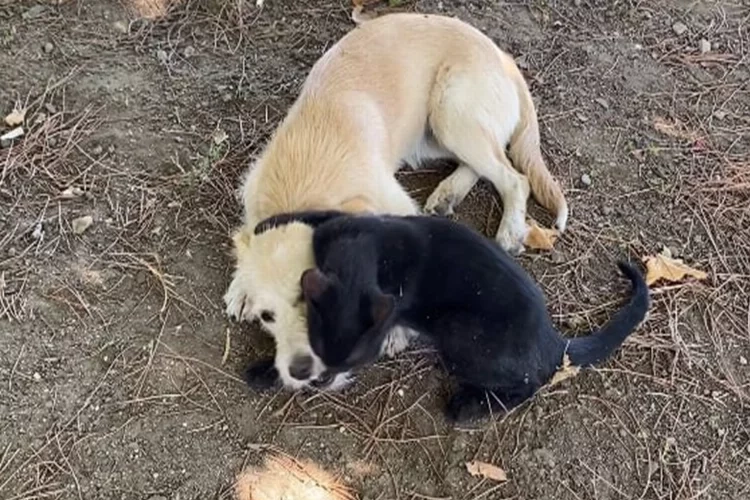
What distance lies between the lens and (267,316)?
309 cm

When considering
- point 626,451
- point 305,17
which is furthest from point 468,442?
point 305,17

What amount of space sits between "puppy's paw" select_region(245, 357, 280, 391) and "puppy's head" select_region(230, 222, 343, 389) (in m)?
0.15

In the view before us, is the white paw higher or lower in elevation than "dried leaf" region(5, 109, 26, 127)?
lower

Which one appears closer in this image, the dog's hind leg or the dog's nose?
the dog's nose

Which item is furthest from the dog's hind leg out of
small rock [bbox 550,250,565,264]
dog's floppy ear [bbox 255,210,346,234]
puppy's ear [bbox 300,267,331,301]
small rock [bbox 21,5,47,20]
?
small rock [bbox 21,5,47,20]

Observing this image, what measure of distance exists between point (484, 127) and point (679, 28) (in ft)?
4.85

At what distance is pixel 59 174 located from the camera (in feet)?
12.4

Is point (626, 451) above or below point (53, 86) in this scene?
below

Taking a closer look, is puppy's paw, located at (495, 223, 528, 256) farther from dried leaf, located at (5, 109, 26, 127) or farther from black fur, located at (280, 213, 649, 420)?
dried leaf, located at (5, 109, 26, 127)

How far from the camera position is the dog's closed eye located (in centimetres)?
306

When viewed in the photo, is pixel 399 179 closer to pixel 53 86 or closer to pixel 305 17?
pixel 305 17

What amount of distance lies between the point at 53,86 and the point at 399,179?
150 centimetres

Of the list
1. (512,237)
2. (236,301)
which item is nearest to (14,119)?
(236,301)

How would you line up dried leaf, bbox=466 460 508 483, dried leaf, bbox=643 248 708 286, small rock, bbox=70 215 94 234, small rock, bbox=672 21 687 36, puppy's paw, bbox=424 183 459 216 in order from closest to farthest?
dried leaf, bbox=466 460 508 483, small rock, bbox=70 215 94 234, dried leaf, bbox=643 248 708 286, puppy's paw, bbox=424 183 459 216, small rock, bbox=672 21 687 36
